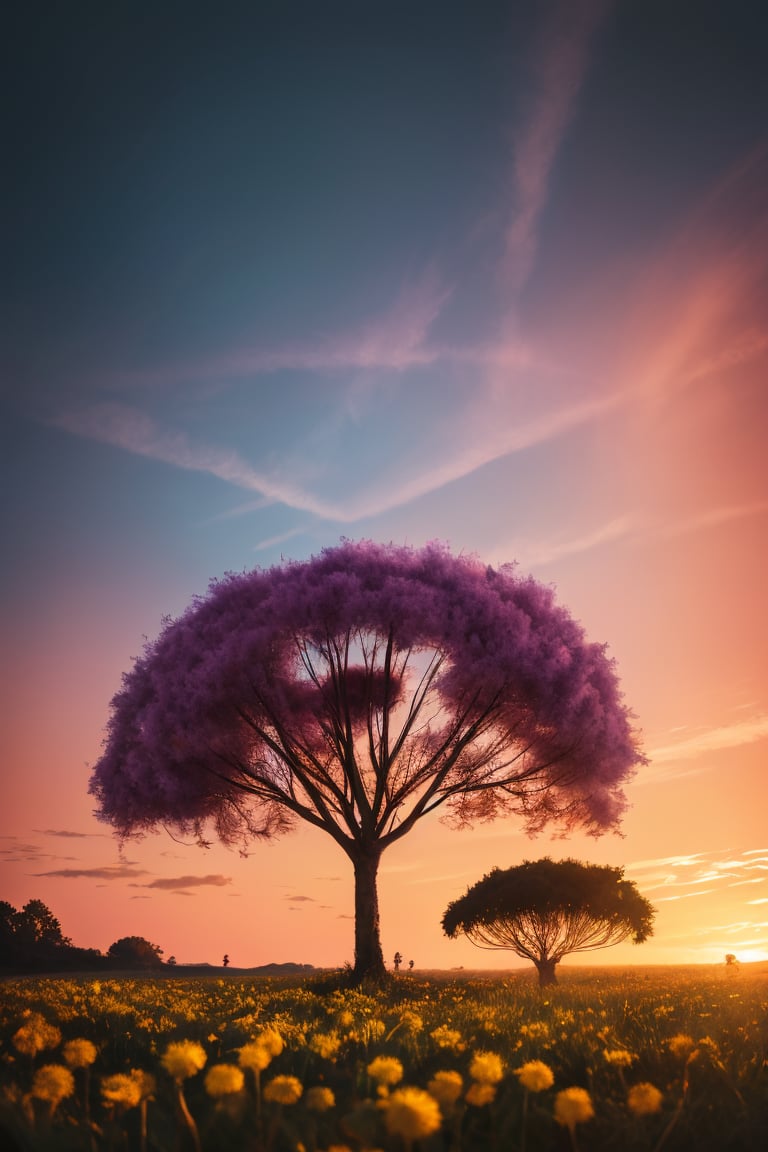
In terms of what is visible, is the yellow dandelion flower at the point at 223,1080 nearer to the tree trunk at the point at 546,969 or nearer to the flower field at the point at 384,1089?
the flower field at the point at 384,1089

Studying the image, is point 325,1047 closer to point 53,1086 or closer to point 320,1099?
point 320,1099

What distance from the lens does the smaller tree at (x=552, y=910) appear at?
2127cm

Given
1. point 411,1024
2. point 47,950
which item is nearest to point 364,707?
point 411,1024

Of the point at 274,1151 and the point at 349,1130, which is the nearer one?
the point at 349,1130

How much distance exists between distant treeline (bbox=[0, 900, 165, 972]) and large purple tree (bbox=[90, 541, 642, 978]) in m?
17.3

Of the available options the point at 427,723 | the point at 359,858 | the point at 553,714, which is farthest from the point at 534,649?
the point at 359,858

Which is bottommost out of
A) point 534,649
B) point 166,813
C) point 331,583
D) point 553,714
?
point 166,813

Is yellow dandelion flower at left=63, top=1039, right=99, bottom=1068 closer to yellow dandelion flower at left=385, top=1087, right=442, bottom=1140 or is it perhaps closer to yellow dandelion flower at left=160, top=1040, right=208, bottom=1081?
yellow dandelion flower at left=160, top=1040, right=208, bottom=1081

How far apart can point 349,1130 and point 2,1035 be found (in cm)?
334

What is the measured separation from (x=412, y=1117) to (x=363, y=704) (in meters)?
16.9

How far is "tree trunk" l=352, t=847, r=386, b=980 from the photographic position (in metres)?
16.1

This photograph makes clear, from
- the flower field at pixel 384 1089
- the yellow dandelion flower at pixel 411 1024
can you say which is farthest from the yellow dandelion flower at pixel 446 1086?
the yellow dandelion flower at pixel 411 1024

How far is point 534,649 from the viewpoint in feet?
51.4

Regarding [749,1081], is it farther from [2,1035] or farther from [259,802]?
[259,802]
